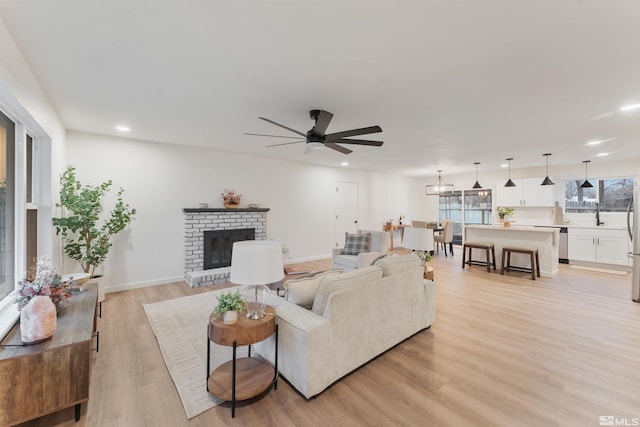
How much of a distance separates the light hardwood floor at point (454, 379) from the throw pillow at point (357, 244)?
1941mm

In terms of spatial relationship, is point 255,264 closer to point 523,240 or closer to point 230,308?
point 230,308

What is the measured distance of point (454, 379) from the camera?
223 centimetres

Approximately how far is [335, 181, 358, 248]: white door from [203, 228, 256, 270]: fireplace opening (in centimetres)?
306

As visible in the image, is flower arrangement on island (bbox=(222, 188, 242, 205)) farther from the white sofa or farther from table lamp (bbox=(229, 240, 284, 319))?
table lamp (bbox=(229, 240, 284, 319))

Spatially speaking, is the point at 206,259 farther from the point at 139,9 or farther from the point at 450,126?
the point at 450,126

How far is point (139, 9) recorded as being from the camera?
161cm

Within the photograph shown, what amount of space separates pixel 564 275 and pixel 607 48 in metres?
5.22

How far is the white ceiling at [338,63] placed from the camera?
1.64m

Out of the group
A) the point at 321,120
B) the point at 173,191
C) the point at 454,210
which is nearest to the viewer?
the point at 321,120

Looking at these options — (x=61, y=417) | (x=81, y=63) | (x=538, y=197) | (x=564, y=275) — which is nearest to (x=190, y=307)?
(x=61, y=417)

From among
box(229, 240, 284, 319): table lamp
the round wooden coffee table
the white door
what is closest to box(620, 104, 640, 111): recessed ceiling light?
box(229, 240, 284, 319): table lamp

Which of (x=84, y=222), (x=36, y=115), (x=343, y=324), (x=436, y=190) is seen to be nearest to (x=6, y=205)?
(x=36, y=115)

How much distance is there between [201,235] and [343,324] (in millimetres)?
3923

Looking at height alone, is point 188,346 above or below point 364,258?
below
